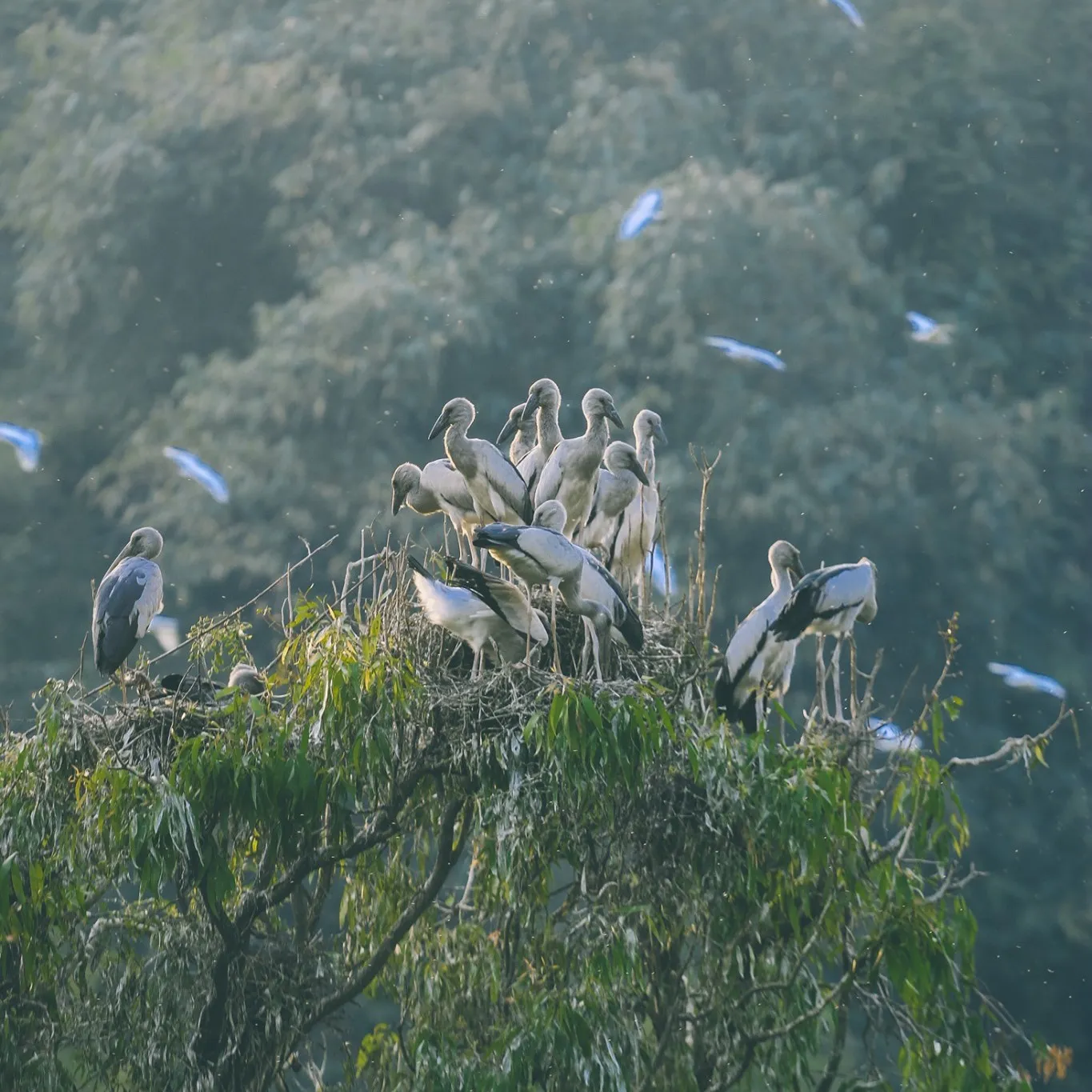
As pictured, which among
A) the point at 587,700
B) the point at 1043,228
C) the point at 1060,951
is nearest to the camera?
the point at 587,700

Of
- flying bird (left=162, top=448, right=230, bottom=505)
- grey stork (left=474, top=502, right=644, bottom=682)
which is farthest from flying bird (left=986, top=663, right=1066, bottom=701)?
grey stork (left=474, top=502, right=644, bottom=682)

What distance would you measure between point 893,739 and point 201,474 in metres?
9.26

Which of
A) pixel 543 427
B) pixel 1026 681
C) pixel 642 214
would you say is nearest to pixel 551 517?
pixel 543 427

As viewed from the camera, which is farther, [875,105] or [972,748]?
[875,105]

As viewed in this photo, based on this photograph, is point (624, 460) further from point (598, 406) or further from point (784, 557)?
point (784, 557)

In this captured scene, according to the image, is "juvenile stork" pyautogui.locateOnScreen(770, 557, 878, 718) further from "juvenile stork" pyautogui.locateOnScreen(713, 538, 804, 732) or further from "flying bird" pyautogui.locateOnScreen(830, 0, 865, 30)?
"flying bird" pyautogui.locateOnScreen(830, 0, 865, 30)

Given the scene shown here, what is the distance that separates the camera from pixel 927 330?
15039 millimetres

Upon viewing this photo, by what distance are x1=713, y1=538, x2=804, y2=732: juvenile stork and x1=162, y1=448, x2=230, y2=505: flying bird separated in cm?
805

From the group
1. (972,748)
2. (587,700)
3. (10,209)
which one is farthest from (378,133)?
(587,700)

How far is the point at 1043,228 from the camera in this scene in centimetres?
1686

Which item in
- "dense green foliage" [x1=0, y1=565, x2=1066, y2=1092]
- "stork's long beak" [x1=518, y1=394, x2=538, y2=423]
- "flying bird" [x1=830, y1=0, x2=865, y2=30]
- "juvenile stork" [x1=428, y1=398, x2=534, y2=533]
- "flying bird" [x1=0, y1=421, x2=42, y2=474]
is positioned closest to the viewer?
"dense green foliage" [x1=0, y1=565, x2=1066, y2=1092]

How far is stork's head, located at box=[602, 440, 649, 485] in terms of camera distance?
7.95 metres

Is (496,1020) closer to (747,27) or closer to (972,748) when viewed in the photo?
(972,748)

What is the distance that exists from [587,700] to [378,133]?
12.6m
